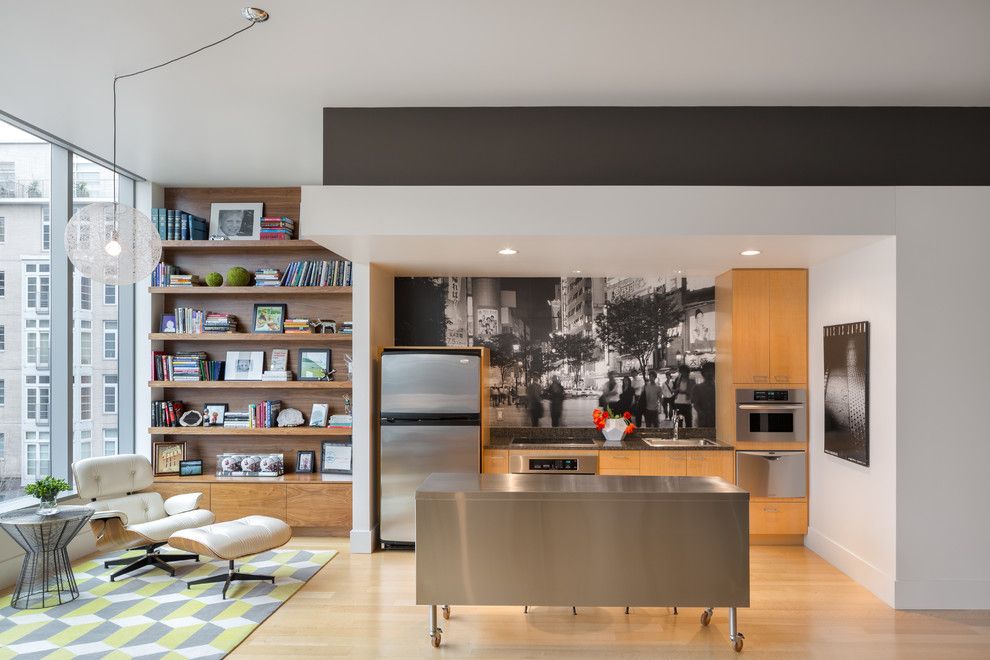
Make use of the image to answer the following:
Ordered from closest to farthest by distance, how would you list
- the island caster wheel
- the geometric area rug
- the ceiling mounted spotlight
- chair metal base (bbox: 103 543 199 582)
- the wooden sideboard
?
the ceiling mounted spotlight
the geometric area rug
the island caster wheel
chair metal base (bbox: 103 543 199 582)
the wooden sideboard

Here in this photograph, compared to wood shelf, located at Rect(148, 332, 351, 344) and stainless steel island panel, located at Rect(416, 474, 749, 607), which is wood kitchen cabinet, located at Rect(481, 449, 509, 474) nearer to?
wood shelf, located at Rect(148, 332, 351, 344)

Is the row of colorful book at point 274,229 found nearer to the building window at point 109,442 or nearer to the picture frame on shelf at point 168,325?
the picture frame on shelf at point 168,325

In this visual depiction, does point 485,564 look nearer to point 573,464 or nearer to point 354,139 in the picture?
point 573,464

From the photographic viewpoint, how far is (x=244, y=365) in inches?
248

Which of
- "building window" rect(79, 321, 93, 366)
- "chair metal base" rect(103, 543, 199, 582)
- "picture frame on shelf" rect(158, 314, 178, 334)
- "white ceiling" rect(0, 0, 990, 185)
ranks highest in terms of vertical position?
"white ceiling" rect(0, 0, 990, 185)

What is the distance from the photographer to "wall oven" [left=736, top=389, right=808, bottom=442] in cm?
564

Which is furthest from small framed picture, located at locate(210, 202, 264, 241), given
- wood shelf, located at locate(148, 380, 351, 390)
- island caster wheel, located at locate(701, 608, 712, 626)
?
island caster wheel, located at locate(701, 608, 712, 626)

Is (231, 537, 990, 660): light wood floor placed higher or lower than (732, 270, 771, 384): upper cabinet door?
lower

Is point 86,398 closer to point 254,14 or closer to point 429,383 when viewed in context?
point 429,383

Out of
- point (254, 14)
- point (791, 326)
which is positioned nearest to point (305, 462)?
point (254, 14)

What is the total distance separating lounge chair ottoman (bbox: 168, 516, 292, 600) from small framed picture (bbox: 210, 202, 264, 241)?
275cm

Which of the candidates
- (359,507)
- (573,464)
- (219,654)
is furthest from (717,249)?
(219,654)

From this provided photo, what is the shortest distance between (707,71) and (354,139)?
2.13 metres

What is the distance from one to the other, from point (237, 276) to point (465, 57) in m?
3.39
